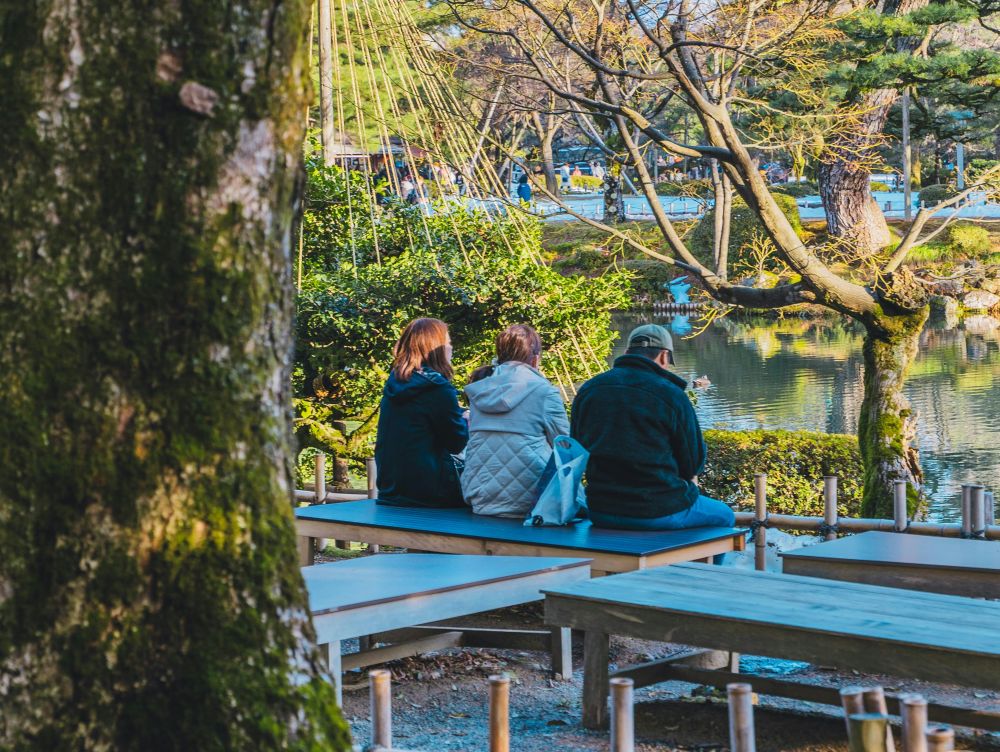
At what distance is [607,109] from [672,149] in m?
0.48

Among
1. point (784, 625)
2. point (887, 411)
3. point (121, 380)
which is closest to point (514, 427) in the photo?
point (784, 625)

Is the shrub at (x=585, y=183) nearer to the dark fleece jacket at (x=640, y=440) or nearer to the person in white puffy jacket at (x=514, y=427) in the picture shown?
the person in white puffy jacket at (x=514, y=427)

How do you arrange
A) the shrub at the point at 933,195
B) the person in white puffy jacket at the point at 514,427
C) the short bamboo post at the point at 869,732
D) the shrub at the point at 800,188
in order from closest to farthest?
the short bamboo post at the point at 869,732, the person in white puffy jacket at the point at 514,427, the shrub at the point at 933,195, the shrub at the point at 800,188

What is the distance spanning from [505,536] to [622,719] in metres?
2.12

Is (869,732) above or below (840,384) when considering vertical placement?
below

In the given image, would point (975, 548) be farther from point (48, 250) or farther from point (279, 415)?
point (48, 250)

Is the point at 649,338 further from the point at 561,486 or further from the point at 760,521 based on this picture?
the point at 760,521

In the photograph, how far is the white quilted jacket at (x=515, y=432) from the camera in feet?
16.3

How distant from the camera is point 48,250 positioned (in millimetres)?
2053

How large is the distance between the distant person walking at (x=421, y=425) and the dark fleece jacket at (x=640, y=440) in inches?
30.7

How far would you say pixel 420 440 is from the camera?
5.30 meters

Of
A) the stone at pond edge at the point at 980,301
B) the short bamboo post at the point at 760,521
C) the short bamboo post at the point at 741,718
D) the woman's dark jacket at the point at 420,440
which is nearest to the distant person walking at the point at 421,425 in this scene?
the woman's dark jacket at the point at 420,440

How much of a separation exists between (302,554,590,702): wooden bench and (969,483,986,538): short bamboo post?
7.58 feet

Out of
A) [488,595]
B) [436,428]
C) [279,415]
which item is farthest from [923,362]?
[279,415]
